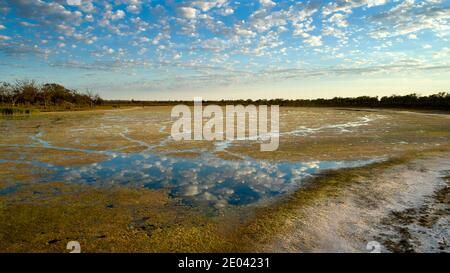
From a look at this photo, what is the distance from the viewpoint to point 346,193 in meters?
7.88

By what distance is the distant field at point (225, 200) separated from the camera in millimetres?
5312

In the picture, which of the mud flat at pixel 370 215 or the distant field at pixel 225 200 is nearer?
the mud flat at pixel 370 215

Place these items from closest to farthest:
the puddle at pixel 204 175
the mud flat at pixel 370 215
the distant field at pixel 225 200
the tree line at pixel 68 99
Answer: the mud flat at pixel 370 215
the distant field at pixel 225 200
the puddle at pixel 204 175
the tree line at pixel 68 99

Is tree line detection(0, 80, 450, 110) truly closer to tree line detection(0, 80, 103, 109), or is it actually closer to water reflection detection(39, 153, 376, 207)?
tree line detection(0, 80, 103, 109)

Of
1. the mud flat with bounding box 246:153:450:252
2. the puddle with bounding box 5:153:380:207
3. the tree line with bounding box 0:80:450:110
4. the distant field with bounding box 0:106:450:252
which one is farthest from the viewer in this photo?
the tree line with bounding box 0:80:450:110

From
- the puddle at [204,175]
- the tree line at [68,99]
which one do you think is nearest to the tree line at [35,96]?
the tree line at [68,99]

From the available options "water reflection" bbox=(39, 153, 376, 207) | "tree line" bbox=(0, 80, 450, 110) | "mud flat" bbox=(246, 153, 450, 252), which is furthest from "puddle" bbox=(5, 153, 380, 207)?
"tree line" bbox=(0, 80, 450, 110)

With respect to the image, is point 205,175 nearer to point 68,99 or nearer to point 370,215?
point 370,215

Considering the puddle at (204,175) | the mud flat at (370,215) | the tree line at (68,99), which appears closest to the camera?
the mud flat at (370,215)

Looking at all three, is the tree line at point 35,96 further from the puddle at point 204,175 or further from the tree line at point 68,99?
the puddle at point 204,175

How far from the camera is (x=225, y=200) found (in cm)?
753

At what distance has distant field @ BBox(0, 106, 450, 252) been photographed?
531 cm
